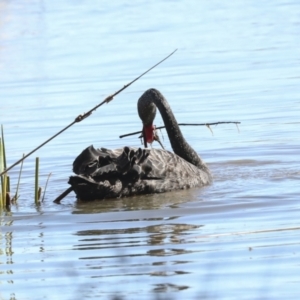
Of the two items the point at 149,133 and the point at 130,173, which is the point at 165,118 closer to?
the point at 149,133

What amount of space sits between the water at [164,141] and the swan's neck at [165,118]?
0.99ft

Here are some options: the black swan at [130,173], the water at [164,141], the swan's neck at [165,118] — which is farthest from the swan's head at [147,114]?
the water at [164,141]

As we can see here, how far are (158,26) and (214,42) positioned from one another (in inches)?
91.3

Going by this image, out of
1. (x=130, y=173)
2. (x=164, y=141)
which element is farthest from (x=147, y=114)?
(x=164, y=141)

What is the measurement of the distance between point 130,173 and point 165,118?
4.94ft

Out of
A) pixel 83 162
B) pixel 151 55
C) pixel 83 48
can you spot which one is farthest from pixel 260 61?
pixel 83 162

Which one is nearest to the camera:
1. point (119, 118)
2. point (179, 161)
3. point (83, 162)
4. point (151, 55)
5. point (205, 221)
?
point (205, 221)

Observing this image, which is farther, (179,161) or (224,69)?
(224,69)

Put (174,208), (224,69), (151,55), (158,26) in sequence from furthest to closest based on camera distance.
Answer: (158,26) < (151,55) < (224,69) < (174,208)

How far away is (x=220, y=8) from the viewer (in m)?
18.1

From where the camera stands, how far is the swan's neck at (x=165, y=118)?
26.7 ft

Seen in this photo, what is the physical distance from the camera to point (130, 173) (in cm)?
696

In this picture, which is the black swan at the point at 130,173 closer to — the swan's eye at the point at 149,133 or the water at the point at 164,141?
the water at the point at 164,141

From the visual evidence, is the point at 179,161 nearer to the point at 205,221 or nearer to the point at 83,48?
the point at 205,221
